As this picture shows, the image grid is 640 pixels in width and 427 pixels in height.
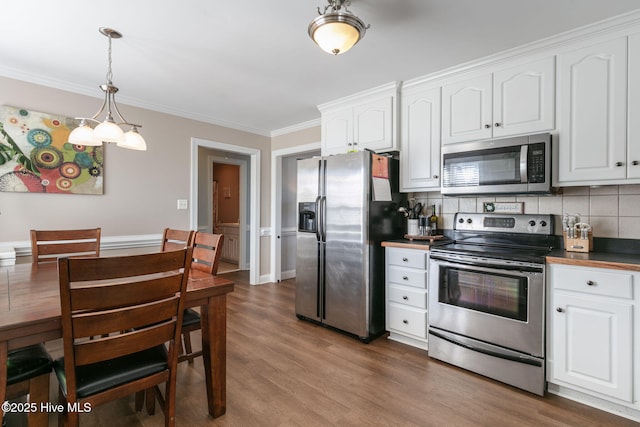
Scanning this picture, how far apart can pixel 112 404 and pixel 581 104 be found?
355cm

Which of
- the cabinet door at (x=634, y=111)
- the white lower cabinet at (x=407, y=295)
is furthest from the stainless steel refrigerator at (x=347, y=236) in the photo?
the cabinet door at (x=634, y=111)

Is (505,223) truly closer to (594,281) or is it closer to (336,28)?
(594,281)


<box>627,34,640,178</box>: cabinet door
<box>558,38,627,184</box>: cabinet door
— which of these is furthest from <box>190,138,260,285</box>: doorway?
<box>627,34,640,178</box>: cabinet door

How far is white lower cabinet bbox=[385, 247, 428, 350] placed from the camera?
8.43 feet

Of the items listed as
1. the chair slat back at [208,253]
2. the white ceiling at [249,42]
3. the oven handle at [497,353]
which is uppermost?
the white ceiling at [249,42]

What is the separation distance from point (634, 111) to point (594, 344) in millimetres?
1449

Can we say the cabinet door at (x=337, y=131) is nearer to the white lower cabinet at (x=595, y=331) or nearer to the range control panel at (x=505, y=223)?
the range control panel at (x=505, y=223)

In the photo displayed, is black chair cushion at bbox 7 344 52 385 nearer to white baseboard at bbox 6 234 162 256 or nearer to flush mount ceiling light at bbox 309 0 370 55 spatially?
white baseboard at bbox 6 234 162 256

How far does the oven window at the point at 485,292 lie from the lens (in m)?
2.05

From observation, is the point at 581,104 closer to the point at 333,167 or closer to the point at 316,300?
the point at 333,167

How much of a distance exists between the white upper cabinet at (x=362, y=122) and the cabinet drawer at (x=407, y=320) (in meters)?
1.49

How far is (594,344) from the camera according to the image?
1812mm

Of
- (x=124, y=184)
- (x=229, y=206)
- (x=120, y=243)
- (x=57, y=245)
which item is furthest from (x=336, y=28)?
(x=229, y=206)

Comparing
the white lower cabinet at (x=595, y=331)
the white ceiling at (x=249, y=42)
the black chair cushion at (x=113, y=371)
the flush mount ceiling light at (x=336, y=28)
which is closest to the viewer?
the black chair cushion at (x=113, y=371)
